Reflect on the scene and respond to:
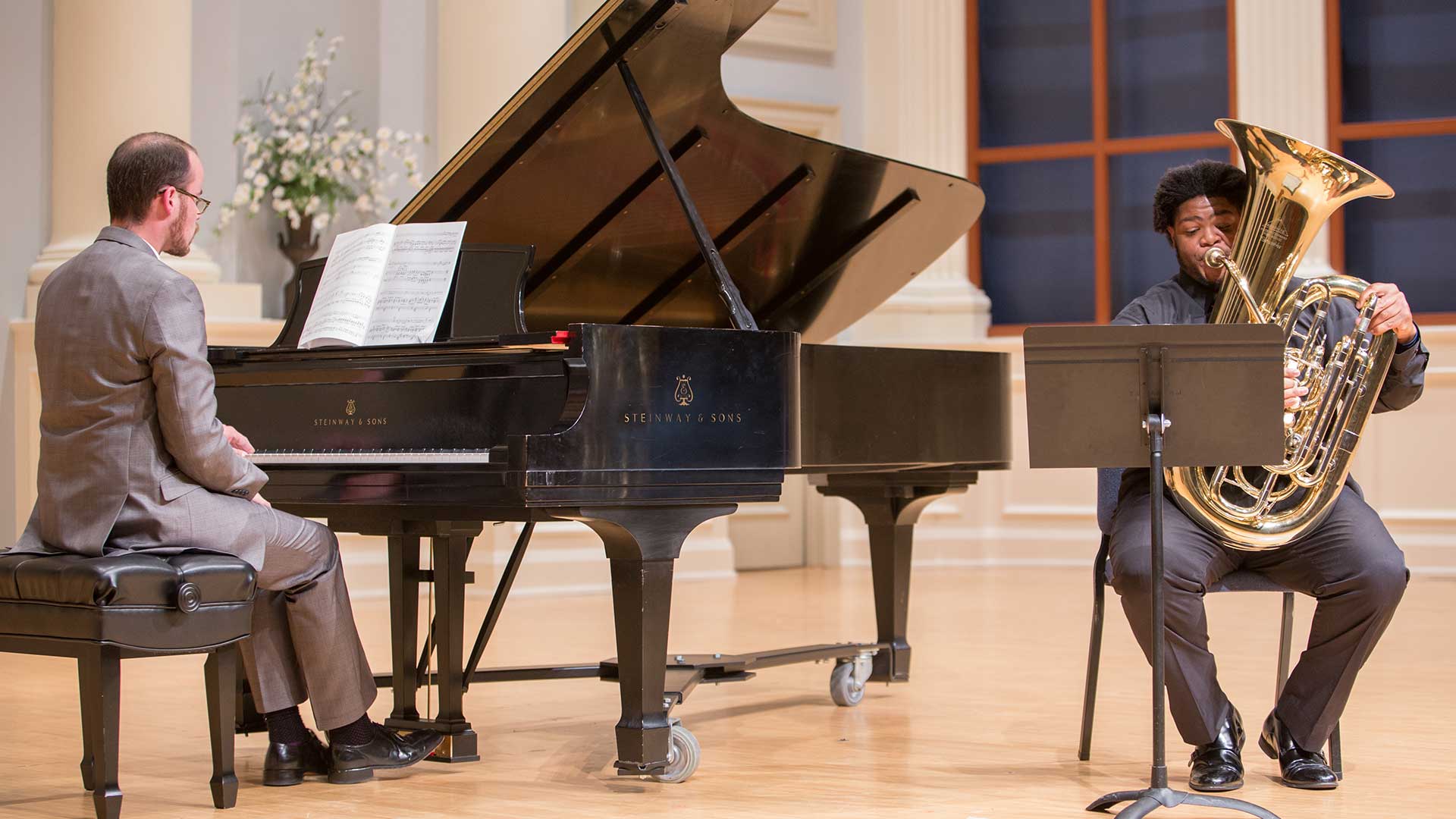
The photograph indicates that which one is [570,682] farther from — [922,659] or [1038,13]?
[1038,13]

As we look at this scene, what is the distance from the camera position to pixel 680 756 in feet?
10.6

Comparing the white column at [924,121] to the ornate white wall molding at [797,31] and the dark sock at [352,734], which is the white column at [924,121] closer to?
the ornate white wall molding at [797,31]

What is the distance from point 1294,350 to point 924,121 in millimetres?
5363

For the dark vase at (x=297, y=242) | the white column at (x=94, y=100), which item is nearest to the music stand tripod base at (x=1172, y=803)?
the white column at (x=94, y=100)

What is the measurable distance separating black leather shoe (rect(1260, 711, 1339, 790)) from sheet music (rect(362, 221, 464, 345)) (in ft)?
6.32

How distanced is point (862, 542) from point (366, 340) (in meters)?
5.12

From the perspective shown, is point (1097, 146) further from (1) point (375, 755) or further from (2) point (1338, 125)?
(1) point (375, 755)

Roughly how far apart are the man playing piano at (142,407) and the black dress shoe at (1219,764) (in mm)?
1791

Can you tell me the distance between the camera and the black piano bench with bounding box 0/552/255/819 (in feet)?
8.89

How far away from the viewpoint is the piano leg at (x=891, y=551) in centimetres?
437

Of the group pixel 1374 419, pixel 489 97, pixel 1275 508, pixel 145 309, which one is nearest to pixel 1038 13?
pixel 1374 419

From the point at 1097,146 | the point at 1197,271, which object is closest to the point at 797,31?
the point at 1097,146

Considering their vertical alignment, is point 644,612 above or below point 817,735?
above

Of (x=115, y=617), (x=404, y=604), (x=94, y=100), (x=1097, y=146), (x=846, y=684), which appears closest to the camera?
(x=115, y=617)
